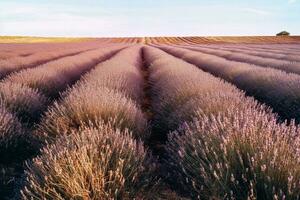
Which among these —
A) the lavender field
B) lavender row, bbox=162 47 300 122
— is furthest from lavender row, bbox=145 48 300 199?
lavender row, bbox=162 47 300 122

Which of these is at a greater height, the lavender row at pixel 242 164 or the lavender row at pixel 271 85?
the lavender row at pixel 242 164

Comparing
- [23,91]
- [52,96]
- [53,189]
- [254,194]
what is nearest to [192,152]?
[254,194]

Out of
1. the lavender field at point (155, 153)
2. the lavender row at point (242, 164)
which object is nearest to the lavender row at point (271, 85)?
the lavender field at point (155, 153)

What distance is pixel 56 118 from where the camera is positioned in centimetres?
536

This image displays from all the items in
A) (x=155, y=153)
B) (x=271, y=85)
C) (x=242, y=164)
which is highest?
(x=242, y=164)

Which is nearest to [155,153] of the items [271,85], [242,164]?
[242,164]

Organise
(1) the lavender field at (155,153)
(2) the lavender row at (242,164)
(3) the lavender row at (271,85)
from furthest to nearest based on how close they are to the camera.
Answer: (3) the lavender row at (271,85) < (1) the lavender field at (155,153) < (2) the lavender row at (242,164)

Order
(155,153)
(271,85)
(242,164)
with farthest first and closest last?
(271,85) → (155,153) → (242,164)

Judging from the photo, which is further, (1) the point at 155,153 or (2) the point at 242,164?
(1) the point at 155,153

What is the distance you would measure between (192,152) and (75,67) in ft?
34.1

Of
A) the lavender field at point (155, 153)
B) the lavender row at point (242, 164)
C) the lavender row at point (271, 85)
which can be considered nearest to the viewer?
the lavender row at point (242, 164)

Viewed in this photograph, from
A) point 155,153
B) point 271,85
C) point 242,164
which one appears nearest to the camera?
point 242,164

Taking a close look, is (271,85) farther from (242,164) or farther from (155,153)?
(242,164)

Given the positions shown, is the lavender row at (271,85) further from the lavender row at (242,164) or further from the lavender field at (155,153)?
the lavender row at (242,164)
